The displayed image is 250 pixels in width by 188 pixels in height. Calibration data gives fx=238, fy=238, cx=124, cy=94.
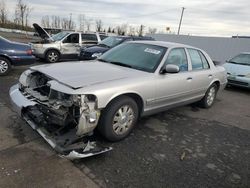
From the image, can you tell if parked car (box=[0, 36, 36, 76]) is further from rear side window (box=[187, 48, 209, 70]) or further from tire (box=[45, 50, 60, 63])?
rear side window (box=[187, 48, 209, 70])

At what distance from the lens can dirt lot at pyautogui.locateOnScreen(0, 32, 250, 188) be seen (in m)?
2.86

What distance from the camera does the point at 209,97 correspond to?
6070 millimetres

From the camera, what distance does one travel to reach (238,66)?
353 inches

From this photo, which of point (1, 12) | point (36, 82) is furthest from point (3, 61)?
point (1, 12)

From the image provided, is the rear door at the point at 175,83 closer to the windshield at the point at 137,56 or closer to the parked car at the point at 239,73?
the windshield at the point at 137,56

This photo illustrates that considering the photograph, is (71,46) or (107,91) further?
(71,46)

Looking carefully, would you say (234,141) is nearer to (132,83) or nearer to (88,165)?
(132,83)

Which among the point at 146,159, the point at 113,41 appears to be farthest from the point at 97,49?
the point at 146,159

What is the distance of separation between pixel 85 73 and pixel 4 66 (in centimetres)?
516

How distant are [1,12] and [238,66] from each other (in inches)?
2050

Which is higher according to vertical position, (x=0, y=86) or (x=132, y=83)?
(x=132, y=83)

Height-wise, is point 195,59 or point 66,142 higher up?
point 195,59

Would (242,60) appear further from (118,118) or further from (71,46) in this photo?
(71,46)

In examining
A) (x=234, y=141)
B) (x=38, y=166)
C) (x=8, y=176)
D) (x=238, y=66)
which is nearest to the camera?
(x=8, y=176)
